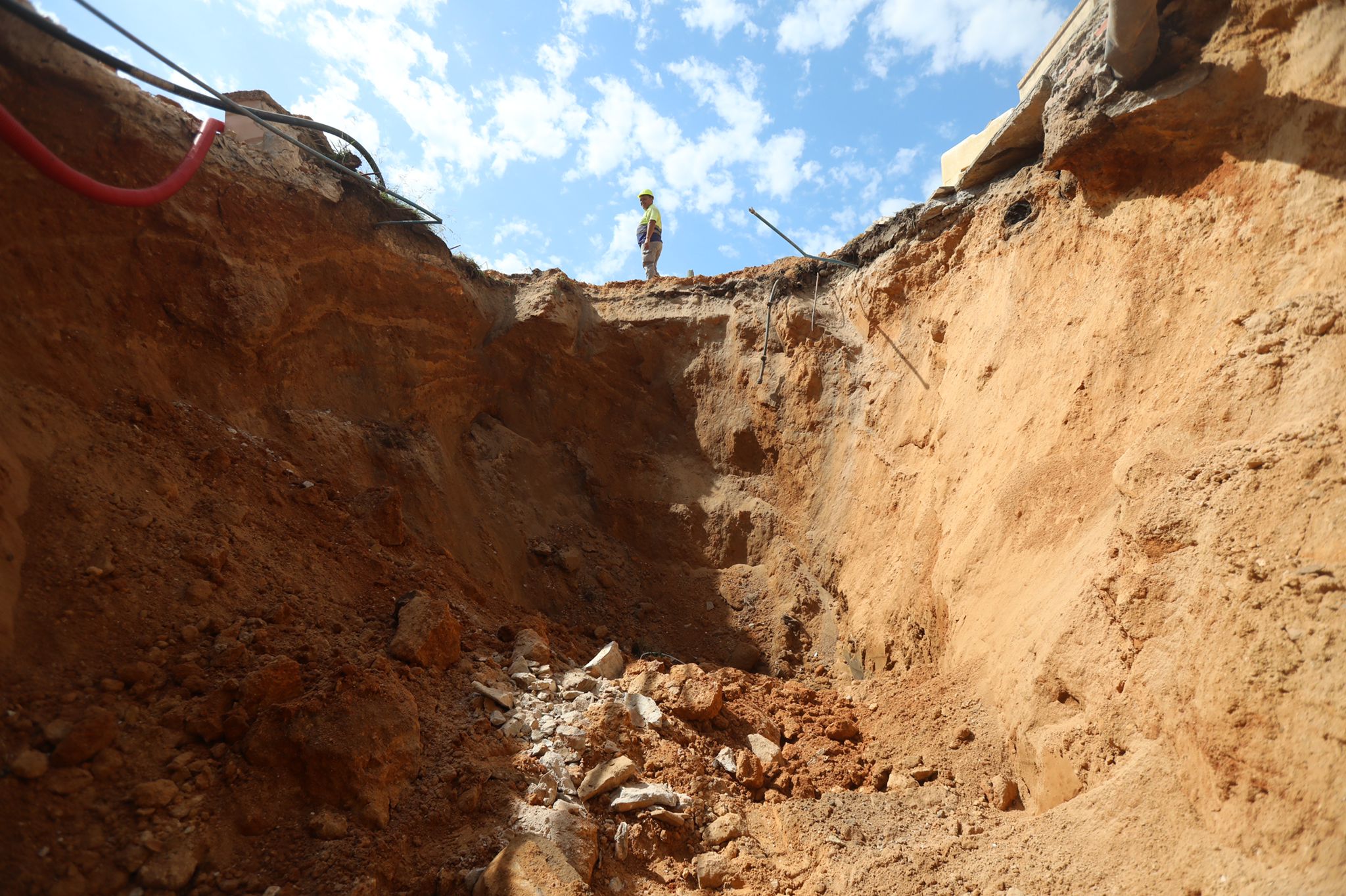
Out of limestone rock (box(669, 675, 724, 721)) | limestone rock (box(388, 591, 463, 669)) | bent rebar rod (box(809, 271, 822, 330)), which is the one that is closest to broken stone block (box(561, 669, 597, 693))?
limestone rock (box(669, 675, 724, 721))

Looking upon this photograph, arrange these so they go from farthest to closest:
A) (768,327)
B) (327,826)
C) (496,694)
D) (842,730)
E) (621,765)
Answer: (768,327), (842,730), (496,694), (621,765), (327,826)

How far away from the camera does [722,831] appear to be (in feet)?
12.7

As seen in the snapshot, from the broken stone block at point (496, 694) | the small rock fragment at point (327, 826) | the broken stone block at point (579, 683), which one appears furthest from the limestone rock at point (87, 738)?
the broken stone block at point (579, 683)

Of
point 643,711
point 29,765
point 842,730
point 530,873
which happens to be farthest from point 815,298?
point 29,765

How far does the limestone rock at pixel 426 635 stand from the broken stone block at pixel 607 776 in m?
1.22

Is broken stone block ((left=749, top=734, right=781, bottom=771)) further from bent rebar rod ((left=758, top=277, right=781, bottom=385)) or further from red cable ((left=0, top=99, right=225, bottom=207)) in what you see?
red cable ((left=0, top=99, right=225, bottom=207))

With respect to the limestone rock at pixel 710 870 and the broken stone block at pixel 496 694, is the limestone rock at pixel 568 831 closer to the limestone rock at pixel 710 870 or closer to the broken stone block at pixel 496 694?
the limestone rock at pixel 710 870

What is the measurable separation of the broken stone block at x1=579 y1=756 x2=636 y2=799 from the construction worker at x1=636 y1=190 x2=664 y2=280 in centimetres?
765

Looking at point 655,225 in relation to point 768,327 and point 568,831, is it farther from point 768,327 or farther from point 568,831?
point 568,831

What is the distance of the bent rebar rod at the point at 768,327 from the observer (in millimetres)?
8172

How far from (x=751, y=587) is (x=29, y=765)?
567cm

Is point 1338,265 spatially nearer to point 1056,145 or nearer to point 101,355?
point 1056,145

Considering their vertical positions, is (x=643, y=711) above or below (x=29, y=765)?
above

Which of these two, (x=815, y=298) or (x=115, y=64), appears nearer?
(x=115, y=64)
